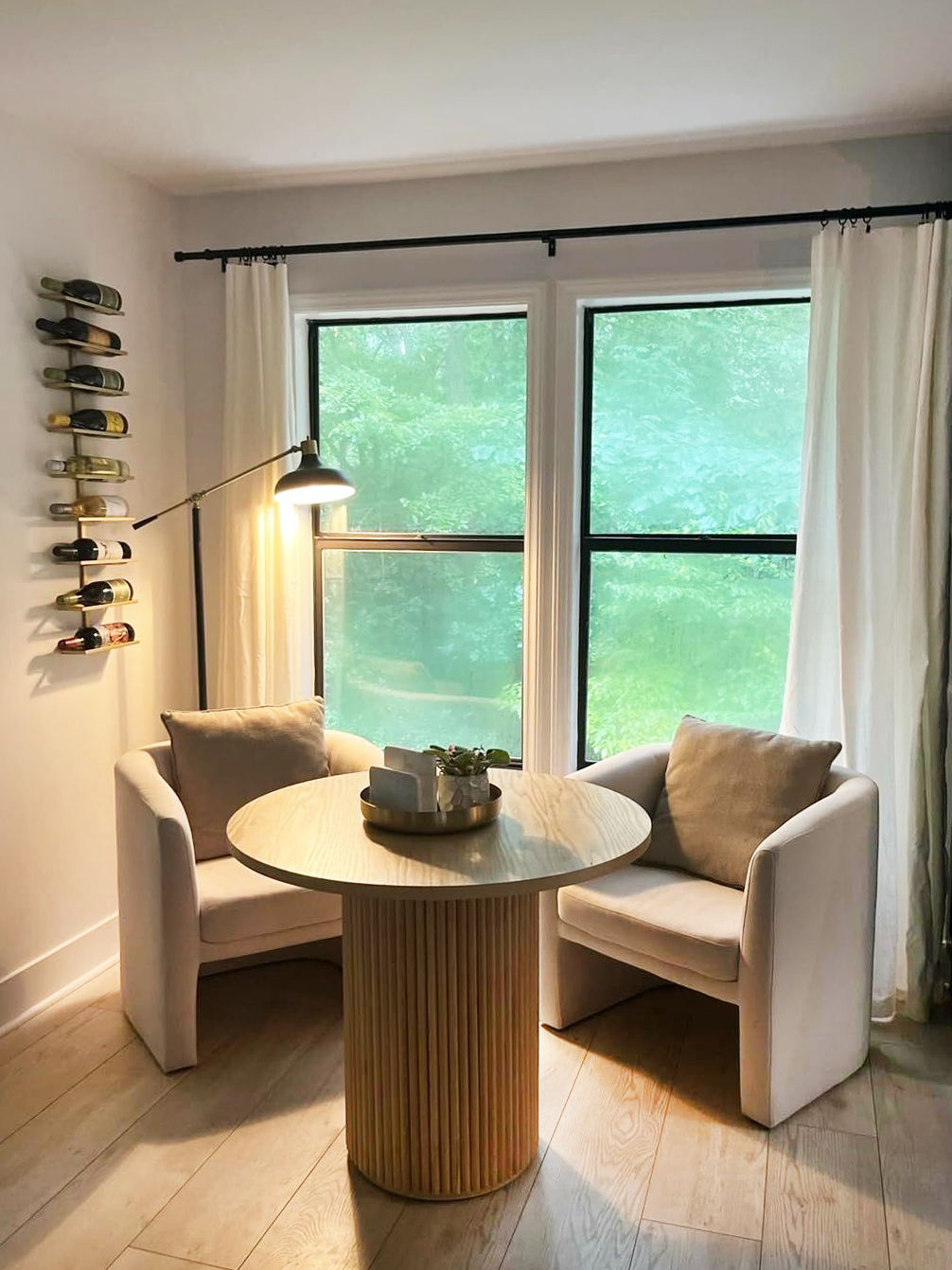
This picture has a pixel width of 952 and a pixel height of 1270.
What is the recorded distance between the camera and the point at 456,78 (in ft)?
8.73

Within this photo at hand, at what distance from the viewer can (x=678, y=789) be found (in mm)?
2965

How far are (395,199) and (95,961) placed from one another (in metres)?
2.67

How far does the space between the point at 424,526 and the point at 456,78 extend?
1439 mm

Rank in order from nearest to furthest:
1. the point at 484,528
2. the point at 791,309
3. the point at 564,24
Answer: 1. the point at 564,24
2. the point at 791,309
3. the point at 484,528

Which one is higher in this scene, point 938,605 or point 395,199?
point 395,199

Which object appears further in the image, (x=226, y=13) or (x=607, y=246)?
(x=607, y=246)

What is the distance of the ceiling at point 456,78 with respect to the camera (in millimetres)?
2314

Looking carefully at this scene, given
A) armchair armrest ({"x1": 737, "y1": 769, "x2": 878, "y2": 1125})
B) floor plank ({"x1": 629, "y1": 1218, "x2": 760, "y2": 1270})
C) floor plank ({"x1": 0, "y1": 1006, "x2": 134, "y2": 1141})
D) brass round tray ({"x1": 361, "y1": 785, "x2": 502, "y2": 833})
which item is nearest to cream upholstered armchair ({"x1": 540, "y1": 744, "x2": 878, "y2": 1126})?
armchair armrest ({"x1": 737, "y1": 769, "x2": 878, "y2": 1125})

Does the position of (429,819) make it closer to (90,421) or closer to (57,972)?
(57,972)

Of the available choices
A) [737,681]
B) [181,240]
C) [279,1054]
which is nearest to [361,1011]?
[279,1054]

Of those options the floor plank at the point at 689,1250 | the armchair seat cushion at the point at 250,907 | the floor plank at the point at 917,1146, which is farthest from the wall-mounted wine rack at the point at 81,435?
the floor plank at the point at 917,1146

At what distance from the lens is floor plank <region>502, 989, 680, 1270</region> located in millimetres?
2025

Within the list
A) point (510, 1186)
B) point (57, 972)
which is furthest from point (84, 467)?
point (510, 1186)

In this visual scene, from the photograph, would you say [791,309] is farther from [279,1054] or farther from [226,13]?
[279,1054]
